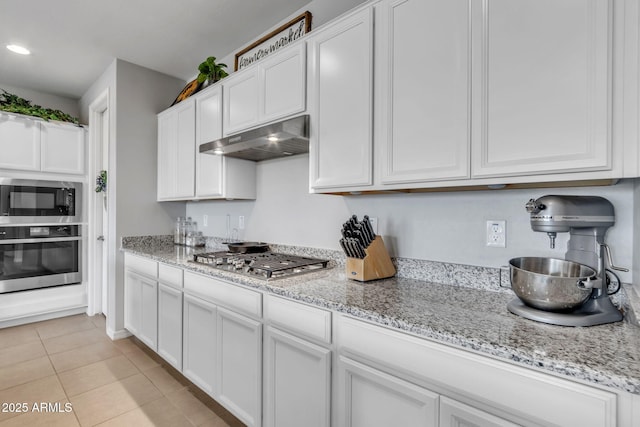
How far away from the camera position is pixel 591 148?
3.29 feet

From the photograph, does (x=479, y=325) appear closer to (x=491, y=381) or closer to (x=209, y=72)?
(x=491, y=381)

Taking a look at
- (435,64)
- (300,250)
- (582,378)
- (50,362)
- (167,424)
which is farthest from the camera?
(50,362)

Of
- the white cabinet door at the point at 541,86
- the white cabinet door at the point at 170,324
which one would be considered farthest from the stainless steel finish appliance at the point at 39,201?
the white cabinet door at the point at 541,86

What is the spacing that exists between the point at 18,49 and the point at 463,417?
436 cm

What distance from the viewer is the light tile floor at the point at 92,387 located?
6.49 ft

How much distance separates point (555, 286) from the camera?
3.34 feet

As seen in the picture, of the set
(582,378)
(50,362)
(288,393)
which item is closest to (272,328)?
(288,393)

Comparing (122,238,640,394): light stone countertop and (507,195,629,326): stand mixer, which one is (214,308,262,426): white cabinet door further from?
(507,195,629,326): stand mixer

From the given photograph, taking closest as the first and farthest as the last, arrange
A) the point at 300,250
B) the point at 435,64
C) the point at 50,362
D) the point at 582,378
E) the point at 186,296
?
the point at 582,378, the point at 435,64, the point at 186,296, the point at 300,250, the point at 50,362

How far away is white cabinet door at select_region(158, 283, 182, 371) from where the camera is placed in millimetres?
2262

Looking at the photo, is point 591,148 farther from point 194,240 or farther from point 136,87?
point 136,87

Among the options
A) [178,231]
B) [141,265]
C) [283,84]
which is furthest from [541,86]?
[178,231]

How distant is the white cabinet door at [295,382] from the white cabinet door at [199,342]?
0.52 m

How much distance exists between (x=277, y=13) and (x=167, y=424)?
9.47ft
